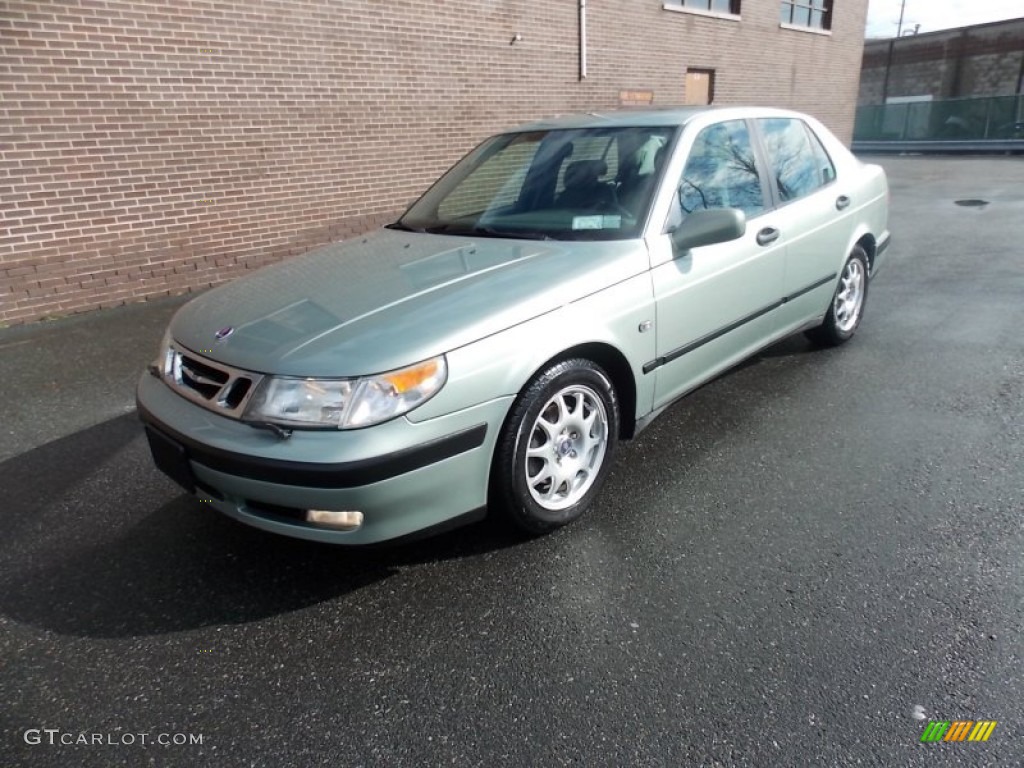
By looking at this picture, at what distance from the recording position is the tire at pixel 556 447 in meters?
2.57

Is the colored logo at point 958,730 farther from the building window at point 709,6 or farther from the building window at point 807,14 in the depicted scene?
the building window at point 807,14

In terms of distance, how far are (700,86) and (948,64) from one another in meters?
31.3

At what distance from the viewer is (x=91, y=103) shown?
20.2ft

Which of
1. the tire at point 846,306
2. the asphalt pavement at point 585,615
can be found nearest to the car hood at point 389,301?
the asphalt pavement at point 585,615

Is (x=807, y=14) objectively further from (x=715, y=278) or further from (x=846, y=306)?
(x=715, y=278)

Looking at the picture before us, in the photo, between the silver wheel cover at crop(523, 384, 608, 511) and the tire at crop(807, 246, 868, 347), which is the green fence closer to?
the tire at crop(807, 246, 868, 347)

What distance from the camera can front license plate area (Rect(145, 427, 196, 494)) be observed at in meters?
2.51

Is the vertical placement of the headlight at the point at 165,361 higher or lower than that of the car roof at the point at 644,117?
lower

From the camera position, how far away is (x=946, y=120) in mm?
28219

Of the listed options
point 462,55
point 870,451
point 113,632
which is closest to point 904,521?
point 870,451

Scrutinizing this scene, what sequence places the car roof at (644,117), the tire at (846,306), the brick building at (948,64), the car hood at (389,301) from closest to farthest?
1. the car hood at (389,301)
2. the car roof at (644,117)
3. the tire at (846,306)
4. the brick building at (948,64)

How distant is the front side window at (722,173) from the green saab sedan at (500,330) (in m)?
0.01

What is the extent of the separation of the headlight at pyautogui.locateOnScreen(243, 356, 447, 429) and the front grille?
10cm

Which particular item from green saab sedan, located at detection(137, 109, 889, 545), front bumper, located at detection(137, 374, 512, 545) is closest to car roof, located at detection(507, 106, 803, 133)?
green saab sedan, located at detection(137, 109, 889, 545)
